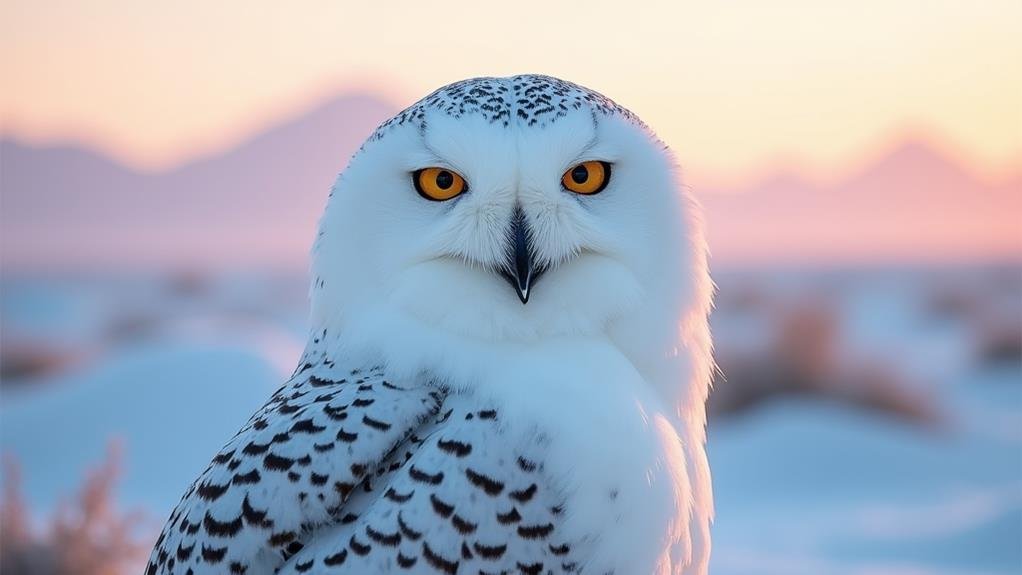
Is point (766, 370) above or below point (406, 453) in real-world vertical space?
above

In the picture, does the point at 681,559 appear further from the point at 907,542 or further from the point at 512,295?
the point at 907,542

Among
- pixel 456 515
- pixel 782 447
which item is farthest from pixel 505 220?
pixel 782 447

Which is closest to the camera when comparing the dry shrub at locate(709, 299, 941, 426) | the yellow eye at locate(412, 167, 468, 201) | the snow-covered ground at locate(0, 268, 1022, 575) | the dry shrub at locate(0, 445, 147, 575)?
the yellow eye at locate(412, 167, 468, 201)

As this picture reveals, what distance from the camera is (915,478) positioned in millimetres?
9047

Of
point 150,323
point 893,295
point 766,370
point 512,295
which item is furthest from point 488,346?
point 893,295

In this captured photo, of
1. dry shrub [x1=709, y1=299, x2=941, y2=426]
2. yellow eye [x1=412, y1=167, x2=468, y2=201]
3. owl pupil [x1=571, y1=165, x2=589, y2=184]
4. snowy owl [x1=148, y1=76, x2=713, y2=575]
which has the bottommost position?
snowy owl [x1=148, y1=76, x2=713, y2=575]

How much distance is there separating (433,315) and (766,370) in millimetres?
9783

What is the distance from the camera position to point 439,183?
247 centimetres

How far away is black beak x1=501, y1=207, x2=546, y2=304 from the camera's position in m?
2.35

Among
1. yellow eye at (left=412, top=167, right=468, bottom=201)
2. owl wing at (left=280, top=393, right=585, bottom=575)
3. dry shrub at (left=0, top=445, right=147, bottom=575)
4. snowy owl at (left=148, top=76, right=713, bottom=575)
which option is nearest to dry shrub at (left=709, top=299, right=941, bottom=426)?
dry shrub at (left=0, top=445, right=147, bottom=575)

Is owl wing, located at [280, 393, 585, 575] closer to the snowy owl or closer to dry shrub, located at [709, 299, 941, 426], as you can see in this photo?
the snowy owl

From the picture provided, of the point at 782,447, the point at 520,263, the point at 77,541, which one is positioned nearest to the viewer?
the point at 520,263

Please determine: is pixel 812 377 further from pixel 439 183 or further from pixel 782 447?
pixel 439 183

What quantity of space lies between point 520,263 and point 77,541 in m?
3.27
